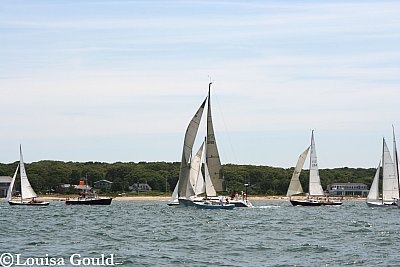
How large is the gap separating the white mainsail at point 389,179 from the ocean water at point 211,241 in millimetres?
34062

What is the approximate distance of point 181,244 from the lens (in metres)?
48.1

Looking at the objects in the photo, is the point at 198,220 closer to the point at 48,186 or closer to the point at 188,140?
the point at 188,140

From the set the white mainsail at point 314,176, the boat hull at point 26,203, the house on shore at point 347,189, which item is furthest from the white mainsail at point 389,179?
the house on shore at point 347,189

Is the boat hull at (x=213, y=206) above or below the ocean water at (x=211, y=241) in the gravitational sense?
above

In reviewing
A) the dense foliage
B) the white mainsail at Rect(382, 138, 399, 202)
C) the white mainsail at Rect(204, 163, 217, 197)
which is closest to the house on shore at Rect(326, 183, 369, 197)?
the dense foliage

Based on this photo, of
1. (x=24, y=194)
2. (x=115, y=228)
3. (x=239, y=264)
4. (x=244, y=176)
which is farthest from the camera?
(x=244, y=176)

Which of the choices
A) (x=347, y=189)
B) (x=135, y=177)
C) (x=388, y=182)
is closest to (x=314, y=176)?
(x=388, y=182)

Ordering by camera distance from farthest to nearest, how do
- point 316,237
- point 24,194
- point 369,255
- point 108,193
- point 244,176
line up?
point 244,176, point 108,193, point 24,194, point 316,237, point 369,255

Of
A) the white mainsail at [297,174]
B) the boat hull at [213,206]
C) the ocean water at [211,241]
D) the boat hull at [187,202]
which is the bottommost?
the ocean water at [211,241]

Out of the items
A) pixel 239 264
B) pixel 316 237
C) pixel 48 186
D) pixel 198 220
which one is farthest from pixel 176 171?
pixel 239 264

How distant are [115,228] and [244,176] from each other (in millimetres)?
124530

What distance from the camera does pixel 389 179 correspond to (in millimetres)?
105312

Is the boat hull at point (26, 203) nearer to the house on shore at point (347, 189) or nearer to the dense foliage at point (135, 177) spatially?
the dense foliage at point (135, 177)

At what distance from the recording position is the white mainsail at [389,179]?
10512 centimetres
